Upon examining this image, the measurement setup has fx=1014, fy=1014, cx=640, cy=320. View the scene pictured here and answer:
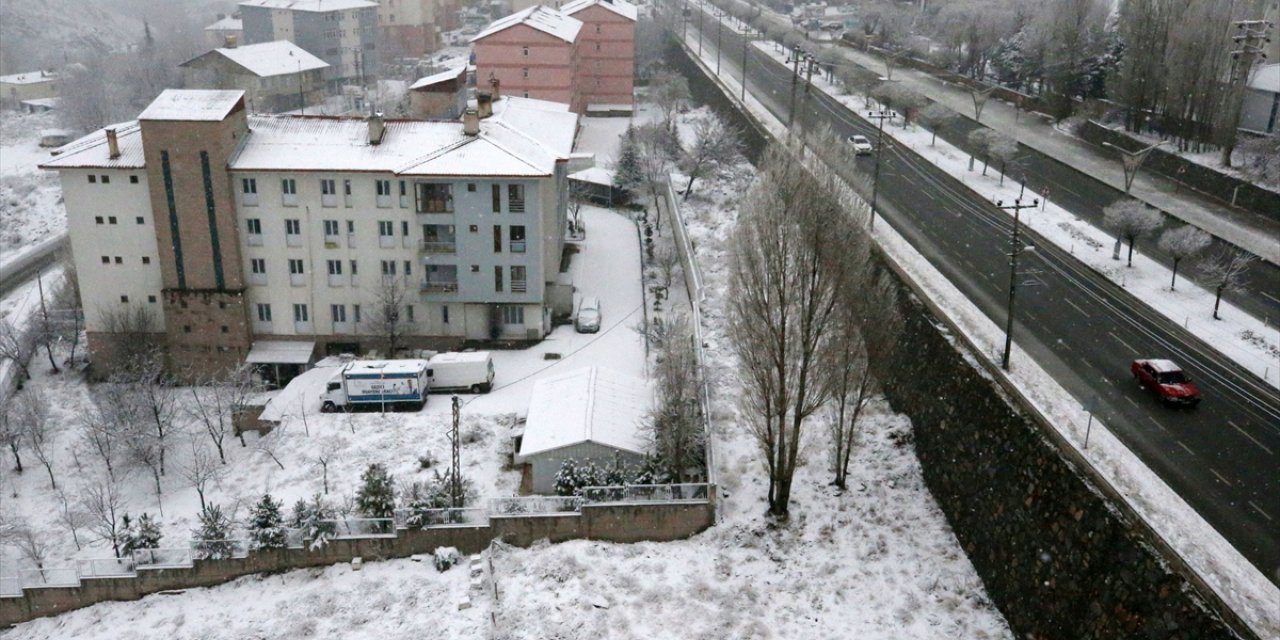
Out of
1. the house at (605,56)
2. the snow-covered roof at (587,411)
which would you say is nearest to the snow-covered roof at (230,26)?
the house at (605,56)

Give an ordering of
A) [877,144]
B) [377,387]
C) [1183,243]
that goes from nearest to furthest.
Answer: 1. [1183,243]
2. [377,387]
3. [877,144]

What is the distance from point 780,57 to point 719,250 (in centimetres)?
6022

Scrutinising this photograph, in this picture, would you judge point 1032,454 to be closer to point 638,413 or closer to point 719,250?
point 638,413

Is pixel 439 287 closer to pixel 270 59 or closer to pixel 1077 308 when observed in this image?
pixel 1077 308

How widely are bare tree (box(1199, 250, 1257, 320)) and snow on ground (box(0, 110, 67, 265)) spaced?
70.2 meters

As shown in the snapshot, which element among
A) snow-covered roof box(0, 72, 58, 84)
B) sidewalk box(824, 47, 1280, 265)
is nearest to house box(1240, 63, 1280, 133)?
sidewalk box(824, 47, 1280, 265)

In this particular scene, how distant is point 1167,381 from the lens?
2978 cm

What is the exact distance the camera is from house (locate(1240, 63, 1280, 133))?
→ 2121 inches

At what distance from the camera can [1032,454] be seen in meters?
27.0

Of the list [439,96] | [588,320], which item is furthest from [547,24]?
[588,320]

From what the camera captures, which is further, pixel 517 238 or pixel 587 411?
pixel 517 238

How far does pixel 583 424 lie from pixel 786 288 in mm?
8882

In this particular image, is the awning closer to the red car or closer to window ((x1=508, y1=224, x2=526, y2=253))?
window ((x1=508, y1=224, x2=526, y2=253))

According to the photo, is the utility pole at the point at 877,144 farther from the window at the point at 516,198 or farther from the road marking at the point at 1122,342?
the window at the point at 516,198
